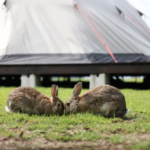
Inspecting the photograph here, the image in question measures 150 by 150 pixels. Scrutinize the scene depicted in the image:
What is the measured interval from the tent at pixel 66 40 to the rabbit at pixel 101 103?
5.04 metres

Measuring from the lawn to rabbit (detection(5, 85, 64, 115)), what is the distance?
0.17 metres

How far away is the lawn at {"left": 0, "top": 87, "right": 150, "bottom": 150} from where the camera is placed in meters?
2.90

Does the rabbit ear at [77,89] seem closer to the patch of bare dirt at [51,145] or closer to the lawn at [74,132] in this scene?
the lawn at [74,132]

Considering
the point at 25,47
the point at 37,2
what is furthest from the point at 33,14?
the point at 25,47

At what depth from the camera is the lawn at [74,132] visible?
2.90 metres

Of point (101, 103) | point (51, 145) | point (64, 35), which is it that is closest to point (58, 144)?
point (51, 145)

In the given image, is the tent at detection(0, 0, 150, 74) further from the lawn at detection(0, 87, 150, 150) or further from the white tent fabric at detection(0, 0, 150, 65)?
the lawn at detection(0, 87, 150, 150)

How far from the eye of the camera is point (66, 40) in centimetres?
1014

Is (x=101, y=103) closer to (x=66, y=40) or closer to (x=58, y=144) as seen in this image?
(x=58, y=144)

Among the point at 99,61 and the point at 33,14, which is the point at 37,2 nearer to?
the point at 33,14

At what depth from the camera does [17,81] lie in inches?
527

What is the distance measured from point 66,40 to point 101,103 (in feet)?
19.8

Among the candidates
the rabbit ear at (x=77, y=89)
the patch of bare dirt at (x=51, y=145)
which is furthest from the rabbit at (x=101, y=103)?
the patch of bare dirt at (x=51, y=145)

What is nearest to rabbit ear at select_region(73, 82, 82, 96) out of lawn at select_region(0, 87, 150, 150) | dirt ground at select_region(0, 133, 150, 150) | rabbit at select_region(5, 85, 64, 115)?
rabbit at select_region(5, 85, 64, 115)
